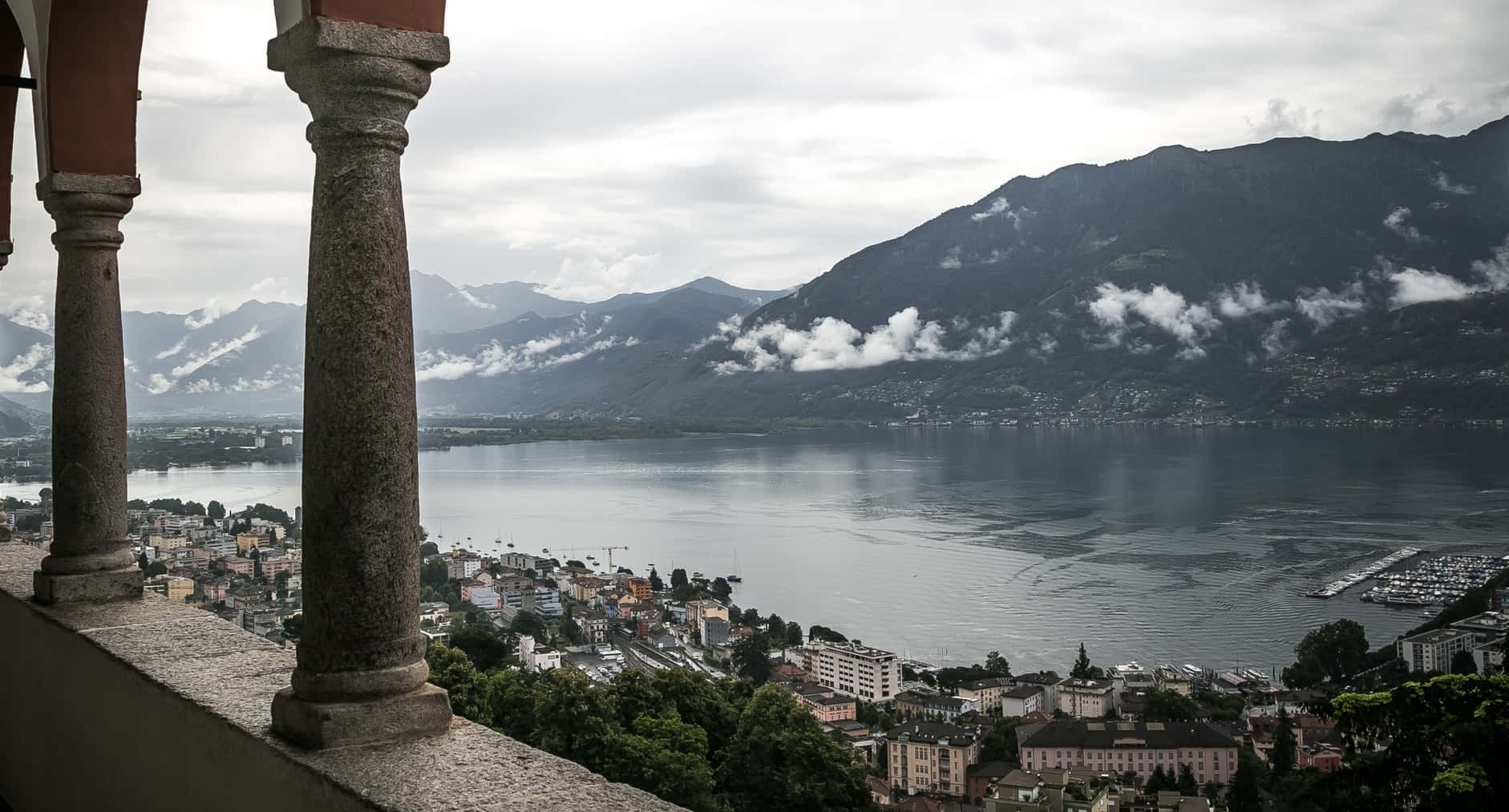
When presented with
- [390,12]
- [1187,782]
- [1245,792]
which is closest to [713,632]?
[1187,782]

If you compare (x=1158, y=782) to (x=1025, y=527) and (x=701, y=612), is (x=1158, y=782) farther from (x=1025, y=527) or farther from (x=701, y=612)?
(x=1025, y=527)

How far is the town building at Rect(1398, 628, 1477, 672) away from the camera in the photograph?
26.8 meters

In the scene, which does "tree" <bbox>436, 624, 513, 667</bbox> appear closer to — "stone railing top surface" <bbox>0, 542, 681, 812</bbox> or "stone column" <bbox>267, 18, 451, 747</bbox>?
"stone railing top surface" <bbox>0, 542, 681, 812</bbox>

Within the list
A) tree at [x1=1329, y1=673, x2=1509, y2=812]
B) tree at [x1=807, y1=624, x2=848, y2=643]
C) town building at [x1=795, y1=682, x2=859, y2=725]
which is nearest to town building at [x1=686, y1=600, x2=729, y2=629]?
tree at [x1=807, y1=624, x2=848, y2=643]

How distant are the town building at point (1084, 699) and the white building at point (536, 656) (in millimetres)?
11506

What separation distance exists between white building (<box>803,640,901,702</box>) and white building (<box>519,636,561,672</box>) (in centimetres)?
629

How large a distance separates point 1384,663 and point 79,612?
101ft

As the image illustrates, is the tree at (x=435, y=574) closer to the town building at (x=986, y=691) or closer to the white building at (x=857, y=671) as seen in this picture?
the white building at (x=857, y=671)

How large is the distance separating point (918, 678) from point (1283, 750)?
9005 millimetres

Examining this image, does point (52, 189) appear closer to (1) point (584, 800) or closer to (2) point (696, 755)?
(1) point (584, 800)

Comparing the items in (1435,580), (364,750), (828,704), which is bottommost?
(828,704)

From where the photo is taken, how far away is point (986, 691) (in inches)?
1062

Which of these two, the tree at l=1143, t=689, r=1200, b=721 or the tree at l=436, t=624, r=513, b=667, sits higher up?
the tree at l=436, t=624, r=513, b=667

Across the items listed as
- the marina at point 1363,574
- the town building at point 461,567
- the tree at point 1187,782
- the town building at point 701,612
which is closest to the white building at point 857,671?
the town building at point 701,612
